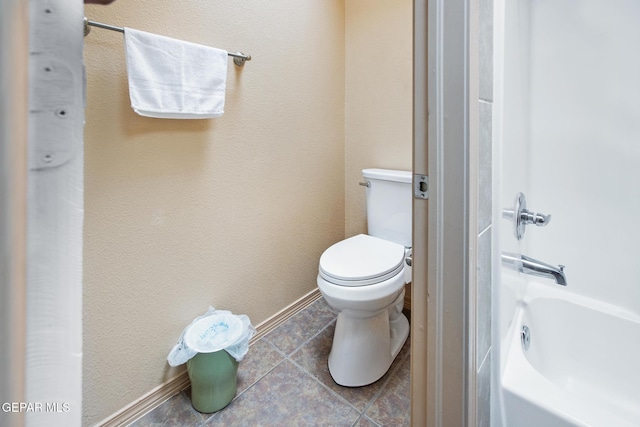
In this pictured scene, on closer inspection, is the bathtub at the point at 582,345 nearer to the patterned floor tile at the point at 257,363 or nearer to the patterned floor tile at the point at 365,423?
the patterned floor tile at the point at 365,423

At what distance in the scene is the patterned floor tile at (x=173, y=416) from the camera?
112cm

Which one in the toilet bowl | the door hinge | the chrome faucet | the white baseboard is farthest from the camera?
the toilet bowl

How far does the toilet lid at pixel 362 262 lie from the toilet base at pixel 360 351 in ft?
0.61

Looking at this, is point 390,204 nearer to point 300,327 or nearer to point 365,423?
point 300,327

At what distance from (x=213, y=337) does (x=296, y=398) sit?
42 centimetres

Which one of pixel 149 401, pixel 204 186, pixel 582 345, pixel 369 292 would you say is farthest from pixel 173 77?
pixel 582 345

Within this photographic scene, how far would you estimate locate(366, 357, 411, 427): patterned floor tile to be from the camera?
1.12 meters

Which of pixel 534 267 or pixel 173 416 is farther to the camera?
pixel 173 416

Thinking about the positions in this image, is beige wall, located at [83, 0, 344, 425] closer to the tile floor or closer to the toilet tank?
the tile floor

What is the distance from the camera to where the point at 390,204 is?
1611mm

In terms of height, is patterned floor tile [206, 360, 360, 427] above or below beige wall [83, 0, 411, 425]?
below

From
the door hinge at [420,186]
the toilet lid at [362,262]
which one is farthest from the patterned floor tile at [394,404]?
the door hinge at [420,186]

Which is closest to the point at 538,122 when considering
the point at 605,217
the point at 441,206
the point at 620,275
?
the point at 605,217

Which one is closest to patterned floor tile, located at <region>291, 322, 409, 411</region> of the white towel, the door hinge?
the door hinge
